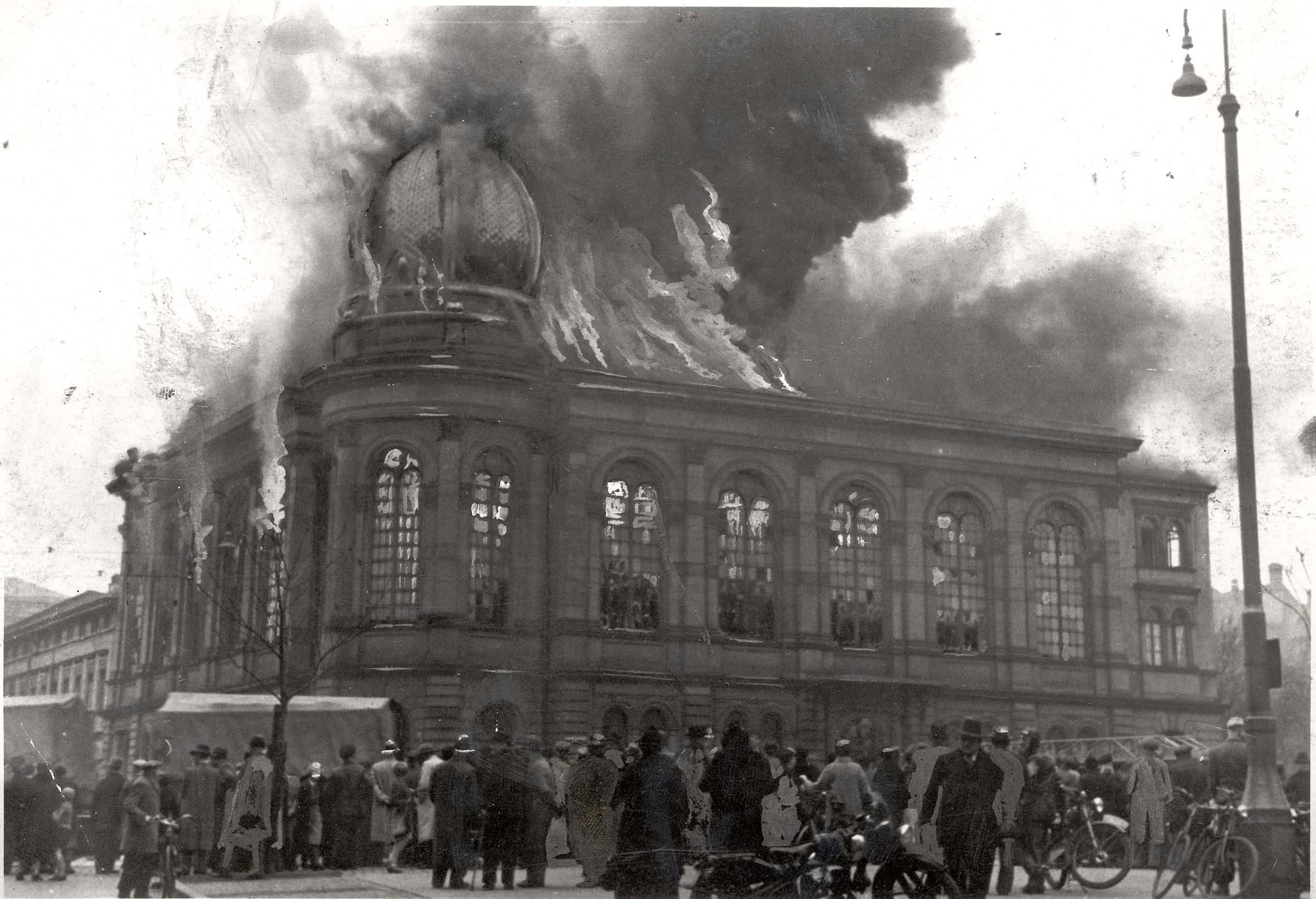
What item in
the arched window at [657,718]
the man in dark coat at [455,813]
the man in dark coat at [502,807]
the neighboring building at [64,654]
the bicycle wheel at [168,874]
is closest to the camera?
the bicycle wheel at [168,874]

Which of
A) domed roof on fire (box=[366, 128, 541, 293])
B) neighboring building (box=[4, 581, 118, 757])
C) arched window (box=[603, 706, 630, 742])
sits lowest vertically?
arched window (box=[603, 706, 630, 742])

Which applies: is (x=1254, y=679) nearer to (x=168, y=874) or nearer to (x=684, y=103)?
(x=684, y=103)

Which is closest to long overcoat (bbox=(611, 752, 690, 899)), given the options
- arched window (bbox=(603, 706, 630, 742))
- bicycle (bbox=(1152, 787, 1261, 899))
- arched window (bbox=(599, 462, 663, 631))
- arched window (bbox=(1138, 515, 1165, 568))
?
arched window (bbox=(603, 706, 630, 742))

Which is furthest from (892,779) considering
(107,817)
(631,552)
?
(107,817)

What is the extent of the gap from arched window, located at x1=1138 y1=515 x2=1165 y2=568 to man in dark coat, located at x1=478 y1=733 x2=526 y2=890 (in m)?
6.98

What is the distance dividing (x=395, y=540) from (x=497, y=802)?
285cm

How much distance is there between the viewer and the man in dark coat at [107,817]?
1316cm

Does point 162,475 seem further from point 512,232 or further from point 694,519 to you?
point 694,519

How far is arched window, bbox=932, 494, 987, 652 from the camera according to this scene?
50.3ft

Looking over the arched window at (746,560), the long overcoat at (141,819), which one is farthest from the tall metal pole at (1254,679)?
the long overcoat at (141,819)

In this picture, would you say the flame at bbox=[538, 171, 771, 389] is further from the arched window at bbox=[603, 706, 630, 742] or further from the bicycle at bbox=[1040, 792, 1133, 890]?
the bicycle at bbox=[1040, 792, 1133, 890]

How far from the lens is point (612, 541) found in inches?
602

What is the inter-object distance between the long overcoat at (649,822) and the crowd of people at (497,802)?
919mm

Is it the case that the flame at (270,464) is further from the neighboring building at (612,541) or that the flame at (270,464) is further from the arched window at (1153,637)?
the arched window at (1153,637)
